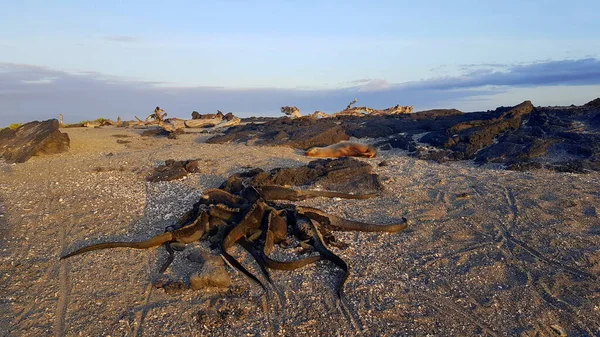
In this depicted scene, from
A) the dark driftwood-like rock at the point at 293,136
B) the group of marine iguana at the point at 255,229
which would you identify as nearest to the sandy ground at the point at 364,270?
the group of marine iguana at the point at 255,229

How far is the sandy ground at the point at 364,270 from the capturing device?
3.94 m

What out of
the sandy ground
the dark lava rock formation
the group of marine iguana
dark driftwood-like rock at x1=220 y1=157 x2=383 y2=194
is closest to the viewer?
the sandy ground

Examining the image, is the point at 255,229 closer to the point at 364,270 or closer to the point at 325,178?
the point at 364,270

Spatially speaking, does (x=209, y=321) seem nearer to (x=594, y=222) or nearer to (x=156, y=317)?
(x=156, y=317)

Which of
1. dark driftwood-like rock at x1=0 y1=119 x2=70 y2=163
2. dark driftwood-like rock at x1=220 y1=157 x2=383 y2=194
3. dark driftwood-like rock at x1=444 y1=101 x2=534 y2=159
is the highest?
dark driftwood-like rock at x1=444 y1=101 x2=534 y2=159

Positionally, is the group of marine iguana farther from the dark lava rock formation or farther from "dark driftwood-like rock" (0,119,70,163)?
"dark driftwood-like rock" (0,119,70,163)

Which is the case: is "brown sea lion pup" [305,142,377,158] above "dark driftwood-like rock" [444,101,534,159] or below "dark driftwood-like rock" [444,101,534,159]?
below

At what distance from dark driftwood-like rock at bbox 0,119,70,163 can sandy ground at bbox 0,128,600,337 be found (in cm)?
396

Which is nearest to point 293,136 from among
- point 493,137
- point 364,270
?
point 493,137

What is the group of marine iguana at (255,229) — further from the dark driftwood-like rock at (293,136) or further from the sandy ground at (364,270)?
the dark driftwood-like rock at (293,136)

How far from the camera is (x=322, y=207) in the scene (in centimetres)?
711

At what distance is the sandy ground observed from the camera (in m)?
3.94

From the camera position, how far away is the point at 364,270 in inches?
193

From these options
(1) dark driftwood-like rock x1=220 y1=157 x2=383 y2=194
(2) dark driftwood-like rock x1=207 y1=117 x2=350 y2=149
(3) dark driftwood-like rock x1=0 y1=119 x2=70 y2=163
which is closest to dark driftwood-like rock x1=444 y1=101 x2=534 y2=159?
(2) dark driftwood-like rock x1=207 y1=117 x2=350 y2=149
